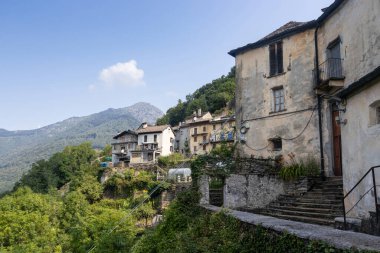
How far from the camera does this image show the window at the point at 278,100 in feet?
59.6

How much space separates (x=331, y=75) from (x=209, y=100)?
68.6 metres

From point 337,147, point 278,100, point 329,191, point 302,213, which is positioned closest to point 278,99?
point 278,100

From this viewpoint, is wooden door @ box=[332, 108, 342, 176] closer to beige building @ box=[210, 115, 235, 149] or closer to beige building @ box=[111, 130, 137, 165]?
beige building @ box=[210, 115, 235, 149]

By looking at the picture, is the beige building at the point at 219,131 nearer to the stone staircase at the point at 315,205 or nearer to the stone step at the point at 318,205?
the stone staircase at the point at 315,205

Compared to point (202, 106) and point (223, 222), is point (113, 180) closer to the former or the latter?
point (202, 106)

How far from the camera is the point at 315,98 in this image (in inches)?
650

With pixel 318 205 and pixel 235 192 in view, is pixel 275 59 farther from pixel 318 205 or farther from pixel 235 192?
pixel 318 205

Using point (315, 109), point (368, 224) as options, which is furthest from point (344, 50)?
point (368, 224)

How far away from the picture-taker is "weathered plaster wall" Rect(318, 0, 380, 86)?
1222cm

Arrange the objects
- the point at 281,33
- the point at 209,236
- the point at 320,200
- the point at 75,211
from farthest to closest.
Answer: the point at 75,211 < the point at 281,33 < the point at 320,200 < the point at 209,236

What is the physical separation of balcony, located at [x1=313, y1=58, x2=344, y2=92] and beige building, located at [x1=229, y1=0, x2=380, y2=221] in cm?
3

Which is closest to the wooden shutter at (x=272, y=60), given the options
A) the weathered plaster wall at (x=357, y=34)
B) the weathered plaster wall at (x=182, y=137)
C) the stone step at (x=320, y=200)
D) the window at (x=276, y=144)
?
the weathered plaster wall at (x=357, y=34)

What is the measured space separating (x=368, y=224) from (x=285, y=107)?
36.2 ft

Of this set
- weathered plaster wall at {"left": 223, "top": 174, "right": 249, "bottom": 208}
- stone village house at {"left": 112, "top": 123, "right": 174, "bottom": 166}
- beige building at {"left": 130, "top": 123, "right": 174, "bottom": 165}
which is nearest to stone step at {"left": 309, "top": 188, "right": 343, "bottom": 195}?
weathered plaster wall at {"left": 223, "top": 174, "right": 249, "bottom": 208}
